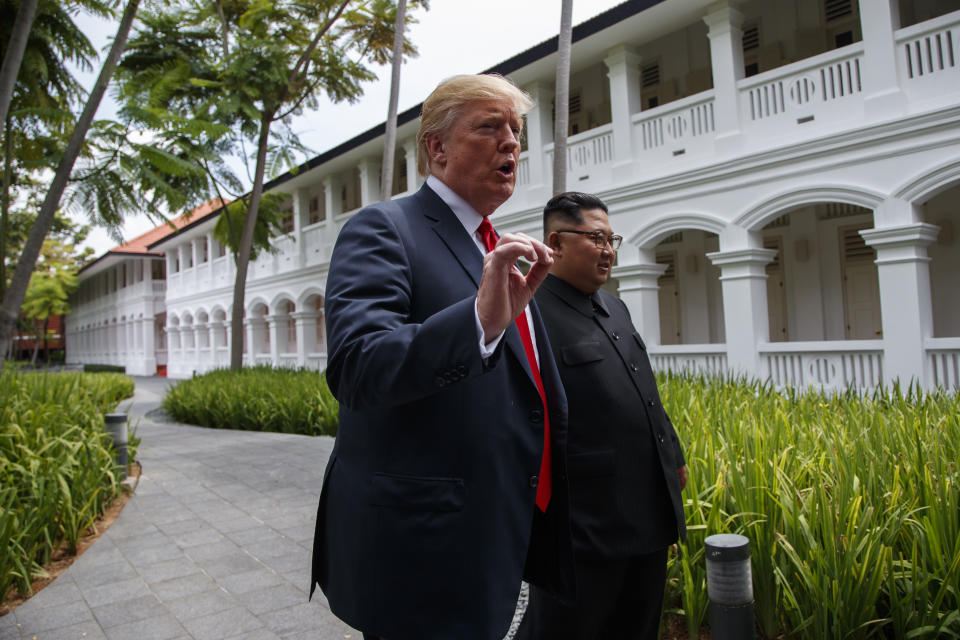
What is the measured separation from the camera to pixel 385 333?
3.73 feet

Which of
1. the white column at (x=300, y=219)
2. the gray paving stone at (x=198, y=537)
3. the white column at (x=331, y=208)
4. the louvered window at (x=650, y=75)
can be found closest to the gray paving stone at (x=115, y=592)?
the gray paving stone at (x=198, y=537)

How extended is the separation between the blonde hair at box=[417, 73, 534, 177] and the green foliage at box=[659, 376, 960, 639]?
204 centimetres

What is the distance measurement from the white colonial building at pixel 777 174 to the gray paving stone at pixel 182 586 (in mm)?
6041

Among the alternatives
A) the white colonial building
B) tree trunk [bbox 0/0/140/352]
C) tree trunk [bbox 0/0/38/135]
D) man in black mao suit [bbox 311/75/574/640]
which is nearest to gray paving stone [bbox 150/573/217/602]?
man in black mao suit [bbox 311/75/574/640]

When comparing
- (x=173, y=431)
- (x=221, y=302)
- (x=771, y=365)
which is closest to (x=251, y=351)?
(x=221, y=302)

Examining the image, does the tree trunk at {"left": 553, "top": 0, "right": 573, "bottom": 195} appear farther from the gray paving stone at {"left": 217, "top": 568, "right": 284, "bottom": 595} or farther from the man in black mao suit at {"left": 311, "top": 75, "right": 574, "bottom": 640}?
the man in black mao suit at {"left": 311, "top": 75, "right": 574, "bottom": 640}

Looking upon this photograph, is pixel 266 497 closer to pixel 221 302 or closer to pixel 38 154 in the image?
pixel 38 154

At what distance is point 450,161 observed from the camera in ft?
4.96

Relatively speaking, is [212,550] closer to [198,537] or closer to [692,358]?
[198,537]

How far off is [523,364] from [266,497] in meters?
5.25

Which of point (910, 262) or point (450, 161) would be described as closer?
point (450, 161)

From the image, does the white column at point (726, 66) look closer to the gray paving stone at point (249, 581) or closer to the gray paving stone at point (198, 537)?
the gray paving stone at point (198, 537)

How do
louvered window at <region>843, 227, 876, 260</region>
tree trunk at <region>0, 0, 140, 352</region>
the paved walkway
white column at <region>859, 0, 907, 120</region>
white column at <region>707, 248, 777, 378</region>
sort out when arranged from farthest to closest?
louvered window at <region>843, 227, 876, 260</region> < white column at <region>707, 248, 777, 378</region> < white column at <region>859, 0, 907, 120</region> < tree trunk at <region>0, 0, 140, 352</region> < the paved walkway

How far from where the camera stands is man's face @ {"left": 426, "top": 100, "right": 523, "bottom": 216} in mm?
1469
